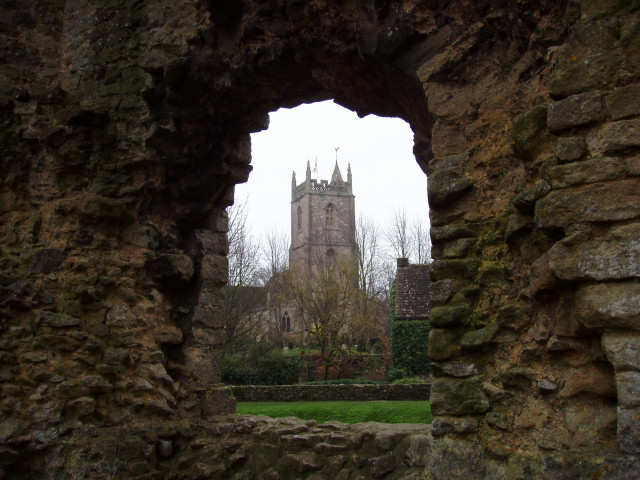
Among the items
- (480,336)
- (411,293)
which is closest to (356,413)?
(480,336)

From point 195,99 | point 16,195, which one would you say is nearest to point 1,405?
point 16,195

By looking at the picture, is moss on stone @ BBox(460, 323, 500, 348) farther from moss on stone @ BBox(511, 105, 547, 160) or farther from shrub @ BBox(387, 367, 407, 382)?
shrub @ BBox(387, 367, 407, 382)

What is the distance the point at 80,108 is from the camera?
540 centimetres

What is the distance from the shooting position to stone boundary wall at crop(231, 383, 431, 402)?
13.9m

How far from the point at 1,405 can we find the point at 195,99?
305 centimetres

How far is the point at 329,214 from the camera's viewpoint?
6456 cm

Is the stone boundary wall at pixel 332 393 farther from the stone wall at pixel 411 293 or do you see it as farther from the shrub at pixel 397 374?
the stone wall at pixel 411 293

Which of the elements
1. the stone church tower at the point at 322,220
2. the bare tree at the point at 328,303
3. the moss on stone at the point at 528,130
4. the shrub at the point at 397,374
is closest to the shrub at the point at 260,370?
the shrub at the point at 397,374

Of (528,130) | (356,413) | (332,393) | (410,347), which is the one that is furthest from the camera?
(410,347)

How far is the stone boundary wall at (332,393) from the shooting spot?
45.5 ft

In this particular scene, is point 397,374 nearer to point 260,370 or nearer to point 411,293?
point 411,293

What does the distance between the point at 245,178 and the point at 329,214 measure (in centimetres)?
5839

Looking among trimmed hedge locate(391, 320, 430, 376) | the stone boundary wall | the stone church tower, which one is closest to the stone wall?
trimmed hedge locate(391, 320, 430, 376)

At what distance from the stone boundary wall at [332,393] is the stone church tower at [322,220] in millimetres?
46895
